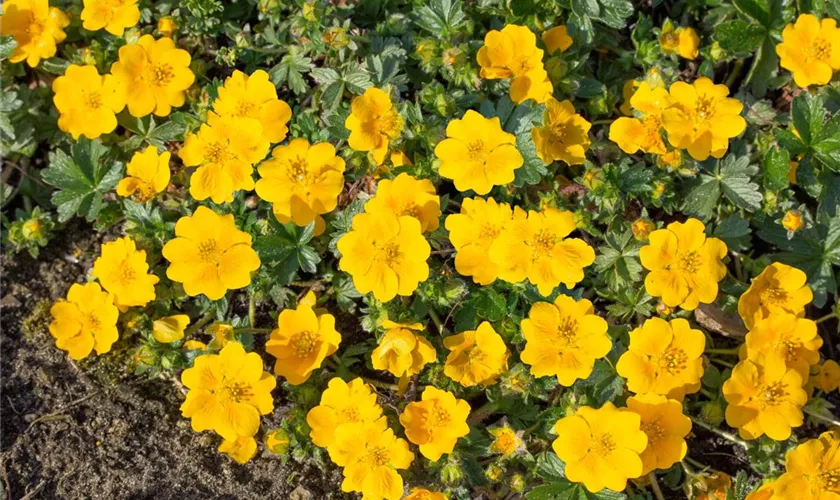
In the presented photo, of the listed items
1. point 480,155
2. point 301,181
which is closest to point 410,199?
point 480,155

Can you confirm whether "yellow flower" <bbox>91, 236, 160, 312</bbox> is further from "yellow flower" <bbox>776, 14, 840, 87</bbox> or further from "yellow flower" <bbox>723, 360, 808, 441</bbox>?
"yellow flower" <bbox>776, 14, 840, 87</bbox>

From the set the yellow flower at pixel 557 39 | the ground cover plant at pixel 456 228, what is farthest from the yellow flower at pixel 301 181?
the yellow flower at pixel 557 39

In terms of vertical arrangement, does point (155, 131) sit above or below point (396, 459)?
above

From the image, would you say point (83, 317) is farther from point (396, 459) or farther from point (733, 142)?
Answer: point (733, 142)

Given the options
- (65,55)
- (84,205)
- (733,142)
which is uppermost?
(733,142)

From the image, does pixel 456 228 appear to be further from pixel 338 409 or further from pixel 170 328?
pixel 170 328

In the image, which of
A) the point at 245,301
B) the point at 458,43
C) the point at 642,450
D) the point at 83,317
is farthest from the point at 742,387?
the point at 83,317

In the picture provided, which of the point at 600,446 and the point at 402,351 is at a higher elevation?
the point at 402,351
